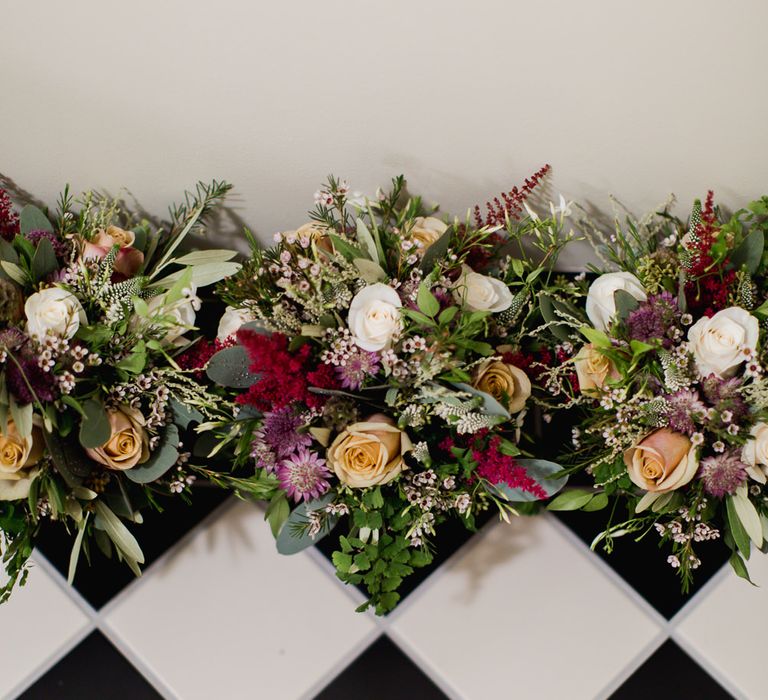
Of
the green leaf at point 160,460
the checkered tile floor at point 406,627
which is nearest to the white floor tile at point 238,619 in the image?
the checkered tile floor at point 406,627

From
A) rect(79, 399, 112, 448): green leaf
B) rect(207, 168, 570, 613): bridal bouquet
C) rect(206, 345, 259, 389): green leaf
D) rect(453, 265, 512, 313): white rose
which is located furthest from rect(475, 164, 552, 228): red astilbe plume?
rect(79, 399, 112, 448): green leaf

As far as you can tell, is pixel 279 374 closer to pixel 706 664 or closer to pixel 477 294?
pixel 477 294

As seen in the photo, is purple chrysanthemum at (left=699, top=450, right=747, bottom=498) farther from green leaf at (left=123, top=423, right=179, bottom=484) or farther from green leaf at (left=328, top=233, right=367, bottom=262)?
green leaf at (left=123, top=423, right=179, bottom=484)

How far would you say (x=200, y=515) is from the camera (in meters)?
1.38

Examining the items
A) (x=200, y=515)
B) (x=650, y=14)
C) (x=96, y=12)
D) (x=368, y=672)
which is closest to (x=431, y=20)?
(x=650, y=14)

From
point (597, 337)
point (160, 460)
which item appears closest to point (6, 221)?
point (160, 460)

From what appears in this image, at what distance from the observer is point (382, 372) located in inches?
41.3

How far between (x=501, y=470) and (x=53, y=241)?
0.77 m

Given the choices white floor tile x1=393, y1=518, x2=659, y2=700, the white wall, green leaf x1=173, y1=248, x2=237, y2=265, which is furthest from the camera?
white floor tile x1=393, y1=518, x2=659, y2=700

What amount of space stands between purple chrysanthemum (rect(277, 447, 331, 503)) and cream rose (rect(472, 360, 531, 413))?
26cm

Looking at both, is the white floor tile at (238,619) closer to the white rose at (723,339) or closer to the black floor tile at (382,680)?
the black floor tile at (382,680)

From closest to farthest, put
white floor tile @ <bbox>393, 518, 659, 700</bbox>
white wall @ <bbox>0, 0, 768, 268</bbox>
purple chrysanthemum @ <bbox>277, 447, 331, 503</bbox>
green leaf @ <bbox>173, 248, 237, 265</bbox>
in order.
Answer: white wall @ <bbox>0, 0, 768, 268</bbox> → purple chrysanthemum @ <bbox>277, 447, 331, 503</bbox> → green leaf @ <bbox>173, 248, 237, 265</bbox> → white floor tile @ <bbox>393, 518, 659, 700</bbox>

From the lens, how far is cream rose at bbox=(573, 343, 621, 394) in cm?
107

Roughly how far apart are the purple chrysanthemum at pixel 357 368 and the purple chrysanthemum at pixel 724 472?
495mm
